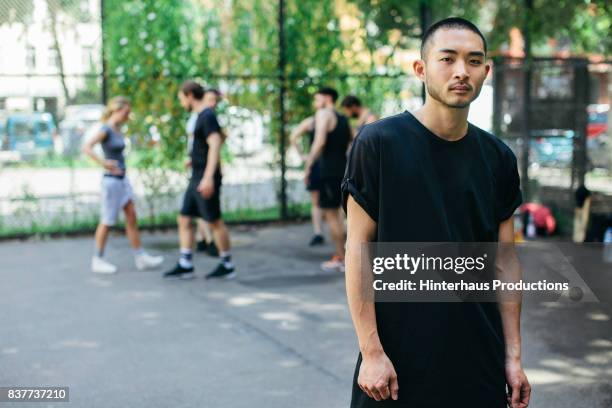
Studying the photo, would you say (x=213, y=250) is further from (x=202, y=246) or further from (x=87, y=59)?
(x=87, y=59)

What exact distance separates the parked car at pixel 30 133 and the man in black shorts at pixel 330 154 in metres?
3.74

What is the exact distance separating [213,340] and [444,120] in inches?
163

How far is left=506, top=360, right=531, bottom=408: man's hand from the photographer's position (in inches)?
103

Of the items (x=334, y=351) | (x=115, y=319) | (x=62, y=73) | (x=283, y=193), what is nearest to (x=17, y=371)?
(x=115, y=319)

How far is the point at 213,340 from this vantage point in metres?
6.35

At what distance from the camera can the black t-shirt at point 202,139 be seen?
8.44 m

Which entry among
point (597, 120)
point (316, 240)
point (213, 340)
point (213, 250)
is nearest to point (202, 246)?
point (213, 250)

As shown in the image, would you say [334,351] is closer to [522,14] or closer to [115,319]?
[115,319]

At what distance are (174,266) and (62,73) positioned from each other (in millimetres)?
3467

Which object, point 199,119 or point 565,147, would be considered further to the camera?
point 565,147

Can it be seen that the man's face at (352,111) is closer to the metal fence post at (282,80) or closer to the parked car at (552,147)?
the metal fence post at (282,80)

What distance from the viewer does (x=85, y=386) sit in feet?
17.3

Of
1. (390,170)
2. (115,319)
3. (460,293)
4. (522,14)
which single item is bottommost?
(115,319)

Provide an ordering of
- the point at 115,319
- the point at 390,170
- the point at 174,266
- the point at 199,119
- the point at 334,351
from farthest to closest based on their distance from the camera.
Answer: the point at 174,266 → the point at 199,119 → the point at 115,319 → the point at 334,351 → the point at 390,170
